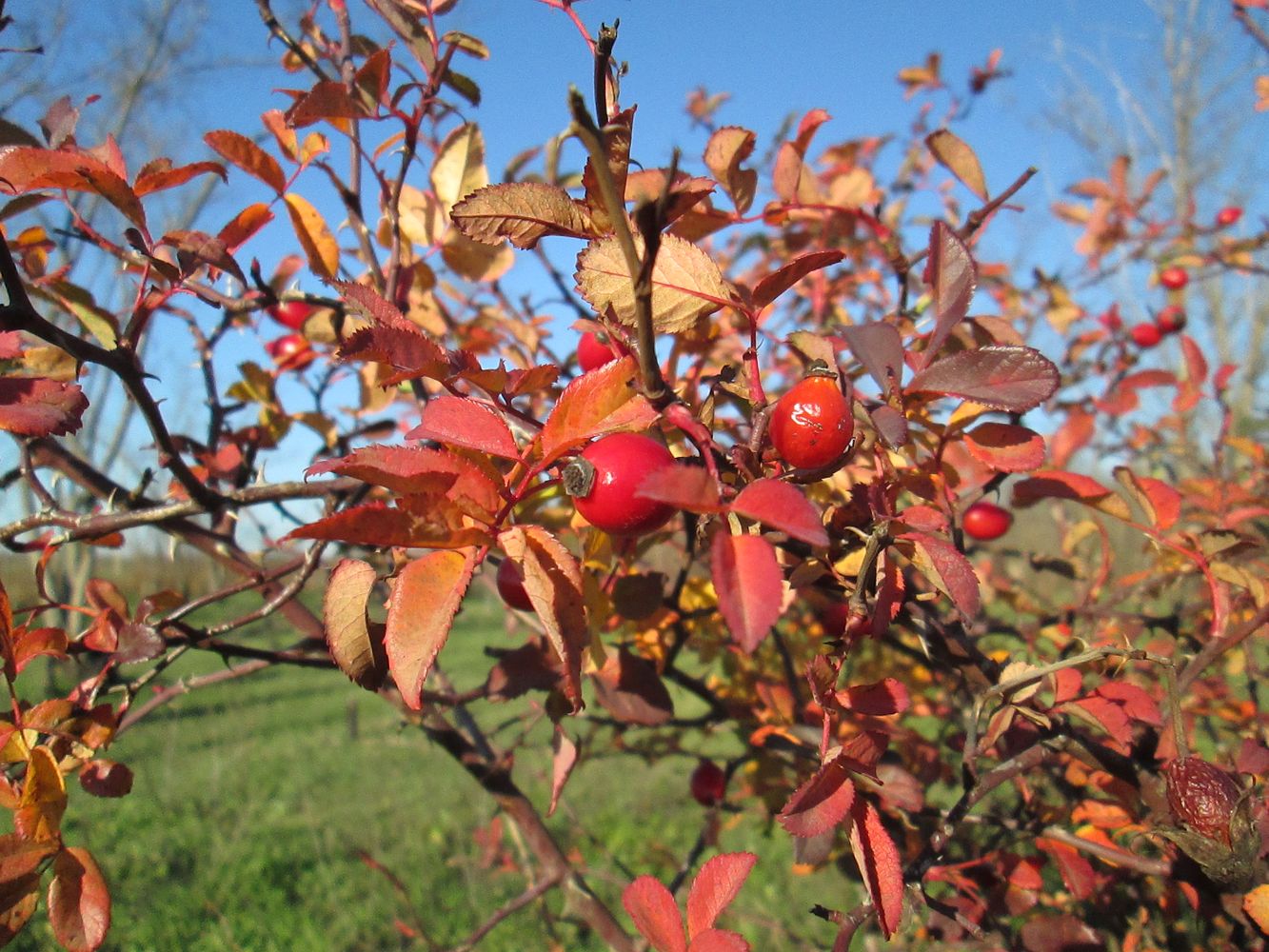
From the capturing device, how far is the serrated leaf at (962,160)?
0.86m

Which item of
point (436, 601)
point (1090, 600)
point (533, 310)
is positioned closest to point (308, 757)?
point (533, 310)

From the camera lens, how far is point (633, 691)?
0.82 metres

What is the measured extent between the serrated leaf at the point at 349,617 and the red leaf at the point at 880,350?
1.08 ft

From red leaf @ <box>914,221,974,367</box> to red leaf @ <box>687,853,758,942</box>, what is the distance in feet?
1.19

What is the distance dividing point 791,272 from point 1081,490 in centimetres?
44

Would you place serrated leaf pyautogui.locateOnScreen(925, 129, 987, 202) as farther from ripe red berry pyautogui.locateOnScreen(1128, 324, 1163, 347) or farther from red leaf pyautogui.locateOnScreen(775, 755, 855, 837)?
ripe red berry pyautogui.locateOnScreen(1128, 324, 1163, 347)

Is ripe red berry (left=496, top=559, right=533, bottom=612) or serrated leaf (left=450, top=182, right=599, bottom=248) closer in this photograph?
serrated leaf (left=450, top=182, right=599, bottom=248)

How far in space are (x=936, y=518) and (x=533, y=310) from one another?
1111mm

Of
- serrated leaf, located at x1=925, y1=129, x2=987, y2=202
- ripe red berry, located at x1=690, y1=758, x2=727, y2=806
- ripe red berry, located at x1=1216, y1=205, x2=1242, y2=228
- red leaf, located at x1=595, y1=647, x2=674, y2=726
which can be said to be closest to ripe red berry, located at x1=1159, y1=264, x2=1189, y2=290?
ripe red berry, located at x1=1216, y1=205, x2=1242, y2=228

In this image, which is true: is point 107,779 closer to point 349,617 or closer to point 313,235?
point 349,617

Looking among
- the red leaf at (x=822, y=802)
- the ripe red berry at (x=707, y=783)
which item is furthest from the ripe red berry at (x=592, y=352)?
the ripe red berry at (x=707, y=783)

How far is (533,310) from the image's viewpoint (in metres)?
1.51

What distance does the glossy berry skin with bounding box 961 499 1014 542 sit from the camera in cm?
137

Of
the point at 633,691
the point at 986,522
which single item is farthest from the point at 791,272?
the point at 986,522
